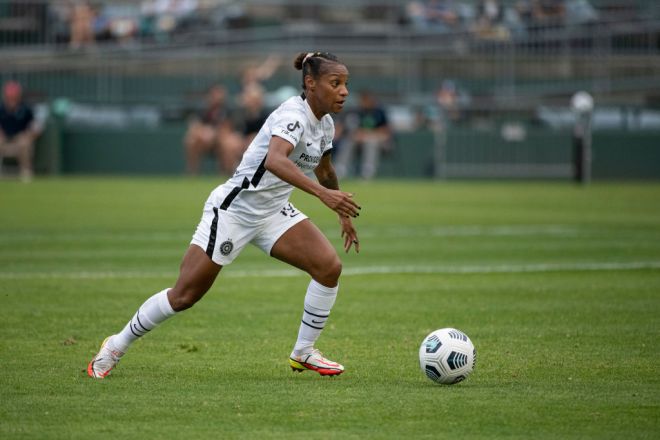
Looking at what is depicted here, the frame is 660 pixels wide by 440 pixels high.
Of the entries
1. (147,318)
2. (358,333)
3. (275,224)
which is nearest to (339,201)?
(275,224)

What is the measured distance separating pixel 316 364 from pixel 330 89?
6.42 ft

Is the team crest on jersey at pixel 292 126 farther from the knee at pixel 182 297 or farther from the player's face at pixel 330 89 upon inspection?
the knee at pixel 182 297

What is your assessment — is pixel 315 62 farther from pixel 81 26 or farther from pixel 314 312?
pixel 81 26

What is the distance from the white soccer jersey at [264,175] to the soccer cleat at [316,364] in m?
1.06

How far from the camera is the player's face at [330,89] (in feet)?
27.8

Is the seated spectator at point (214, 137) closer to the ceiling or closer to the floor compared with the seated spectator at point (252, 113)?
closer to the floor

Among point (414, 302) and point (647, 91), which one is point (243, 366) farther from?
point (647, 91)

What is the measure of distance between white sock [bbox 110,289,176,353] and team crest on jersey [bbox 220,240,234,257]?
0.51m

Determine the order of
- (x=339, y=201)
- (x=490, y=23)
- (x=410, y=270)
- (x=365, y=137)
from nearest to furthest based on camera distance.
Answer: (x=339, y=201), (x=410, y=270), (x=365, y=137), (x=490, y=23)

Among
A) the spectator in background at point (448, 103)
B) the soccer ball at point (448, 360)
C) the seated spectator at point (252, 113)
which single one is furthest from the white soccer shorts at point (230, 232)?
the spectator in background at point (448, 103)

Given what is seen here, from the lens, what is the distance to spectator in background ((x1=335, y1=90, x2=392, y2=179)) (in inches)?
1436

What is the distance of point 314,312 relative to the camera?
8789 mm

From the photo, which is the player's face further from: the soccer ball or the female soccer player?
the soccer ball

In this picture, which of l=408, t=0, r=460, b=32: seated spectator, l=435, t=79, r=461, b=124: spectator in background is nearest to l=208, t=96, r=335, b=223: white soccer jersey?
l=435, t=79, r=461, b=124: spectator in background
